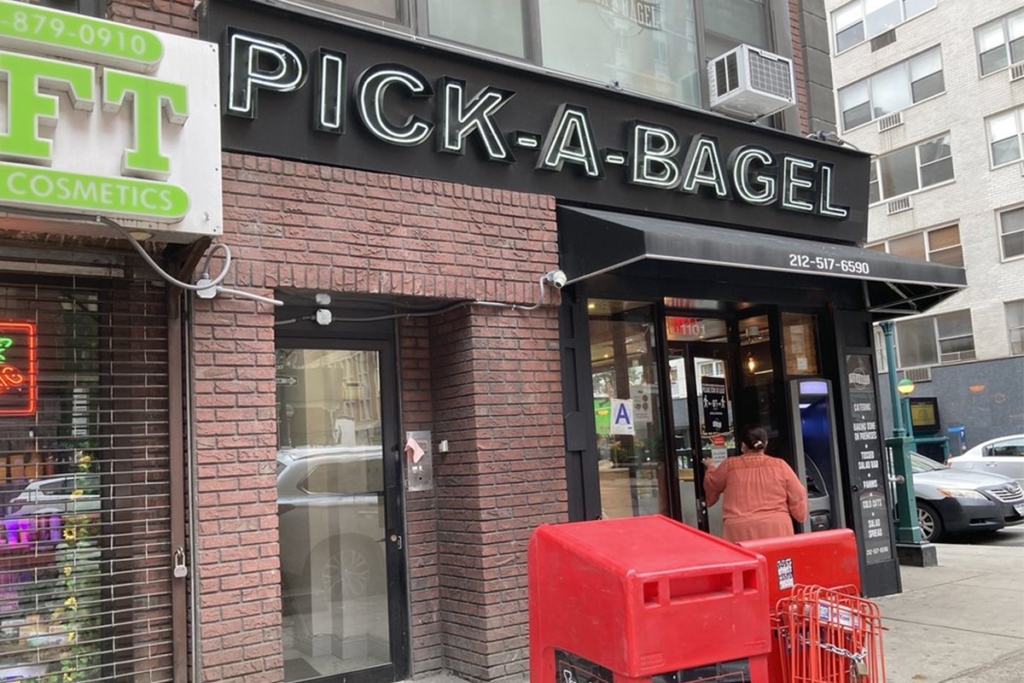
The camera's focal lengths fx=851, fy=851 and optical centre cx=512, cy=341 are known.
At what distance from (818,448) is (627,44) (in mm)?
4252

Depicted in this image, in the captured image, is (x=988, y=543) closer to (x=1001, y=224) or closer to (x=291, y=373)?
(x=291, y=373)

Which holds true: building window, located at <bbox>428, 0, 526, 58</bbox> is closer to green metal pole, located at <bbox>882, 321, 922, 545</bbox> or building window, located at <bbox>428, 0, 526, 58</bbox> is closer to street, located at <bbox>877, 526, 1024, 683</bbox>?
street, located at <bbox>877, 526, 1024, 683</bbox>

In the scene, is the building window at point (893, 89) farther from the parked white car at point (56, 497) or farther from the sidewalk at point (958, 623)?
the parked white car at point (56, 497)

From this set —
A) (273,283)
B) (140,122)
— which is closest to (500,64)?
(273,283)

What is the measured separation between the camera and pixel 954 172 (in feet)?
84.5

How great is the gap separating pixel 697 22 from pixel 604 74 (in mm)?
1426

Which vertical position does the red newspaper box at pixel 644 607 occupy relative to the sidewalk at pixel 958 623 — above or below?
above

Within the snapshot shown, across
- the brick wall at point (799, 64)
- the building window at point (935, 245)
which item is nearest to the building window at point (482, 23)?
the brick wall at point (799, 64)

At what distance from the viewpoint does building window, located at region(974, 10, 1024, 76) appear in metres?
24.1

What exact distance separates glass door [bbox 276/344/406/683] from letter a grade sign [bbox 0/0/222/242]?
1624mm

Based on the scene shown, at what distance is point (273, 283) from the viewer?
16.6 ft

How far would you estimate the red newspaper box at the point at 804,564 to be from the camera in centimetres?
400

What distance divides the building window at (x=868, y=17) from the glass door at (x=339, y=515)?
88.8 ft

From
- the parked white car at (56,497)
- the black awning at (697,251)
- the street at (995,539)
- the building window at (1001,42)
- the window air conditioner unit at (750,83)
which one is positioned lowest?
the street at (995,539)
